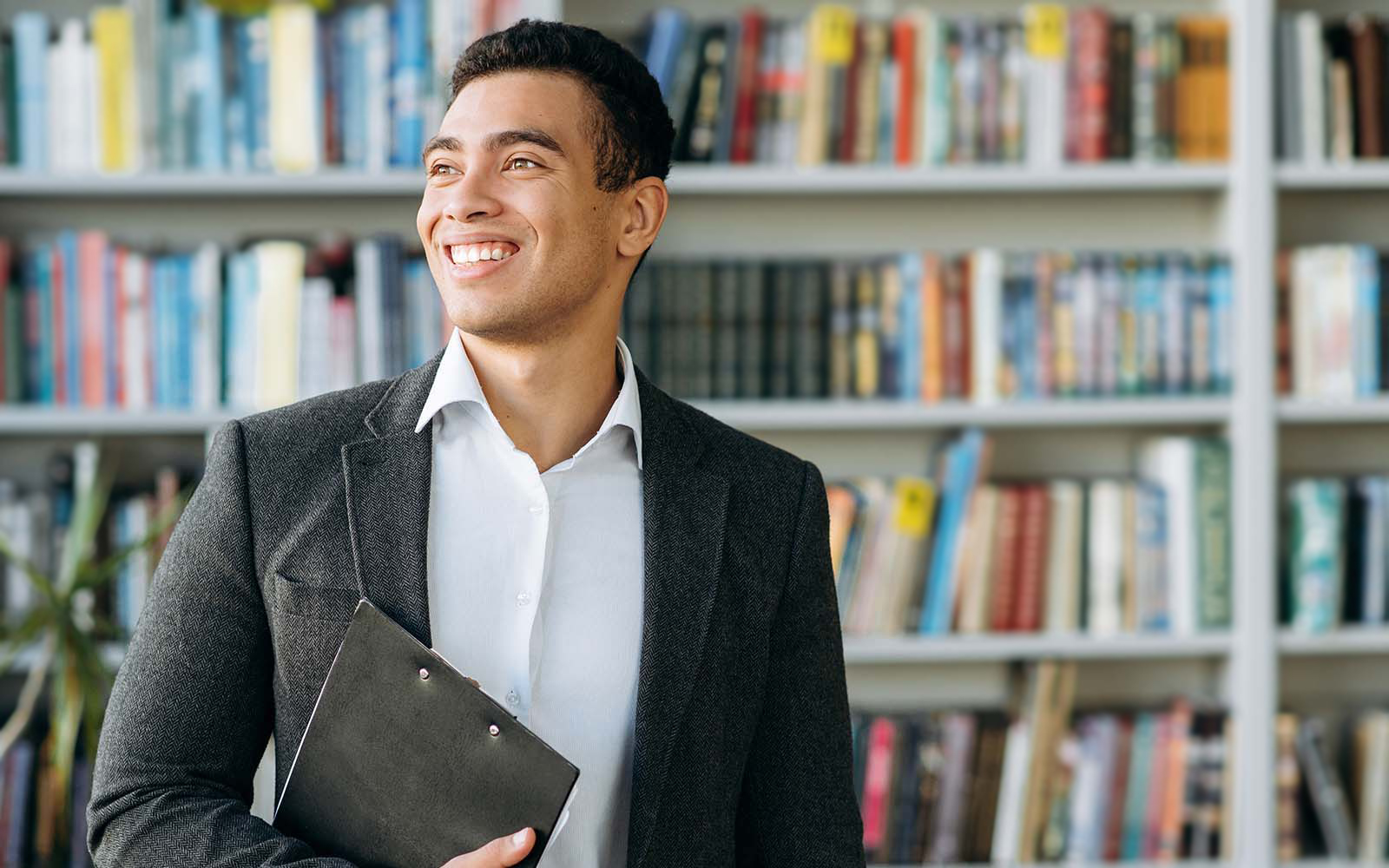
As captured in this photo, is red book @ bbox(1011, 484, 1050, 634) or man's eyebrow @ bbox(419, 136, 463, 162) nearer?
man's eyebrow @ bbox(419, 136, 463, 162)

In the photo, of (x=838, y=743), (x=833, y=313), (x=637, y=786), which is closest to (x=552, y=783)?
(x=637, y=786)

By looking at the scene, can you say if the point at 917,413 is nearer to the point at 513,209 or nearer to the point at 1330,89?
the point at 1330,89

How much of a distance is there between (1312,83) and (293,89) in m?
1.86

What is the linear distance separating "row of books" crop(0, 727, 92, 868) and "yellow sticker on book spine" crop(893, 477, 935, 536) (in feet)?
4.89

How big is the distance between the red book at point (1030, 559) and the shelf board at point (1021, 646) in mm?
37

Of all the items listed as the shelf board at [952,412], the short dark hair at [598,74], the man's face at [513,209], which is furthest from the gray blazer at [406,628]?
the shelf board at [952,412]

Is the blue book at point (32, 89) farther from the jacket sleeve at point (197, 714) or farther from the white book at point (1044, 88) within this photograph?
the white book at point (1044, 88)

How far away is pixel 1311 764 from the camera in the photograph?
8.57ft

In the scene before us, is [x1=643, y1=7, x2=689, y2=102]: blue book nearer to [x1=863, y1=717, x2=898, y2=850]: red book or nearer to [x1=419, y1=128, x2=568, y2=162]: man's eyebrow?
[x1=863, y1=717, x2=898, y2=850]: red book

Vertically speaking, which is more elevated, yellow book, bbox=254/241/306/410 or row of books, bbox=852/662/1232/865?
yellow book, bbox=254/241/306/410

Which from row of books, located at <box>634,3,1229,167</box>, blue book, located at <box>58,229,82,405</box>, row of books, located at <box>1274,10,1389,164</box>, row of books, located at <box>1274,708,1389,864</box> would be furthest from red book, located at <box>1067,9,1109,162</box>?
blue book, located at <box>58,229,82,405</box>

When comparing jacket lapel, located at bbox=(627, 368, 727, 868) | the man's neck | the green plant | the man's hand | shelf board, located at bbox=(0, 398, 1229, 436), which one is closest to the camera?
the man's hand

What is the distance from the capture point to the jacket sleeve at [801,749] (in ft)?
4.11

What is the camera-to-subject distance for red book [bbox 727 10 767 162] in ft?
8.36
